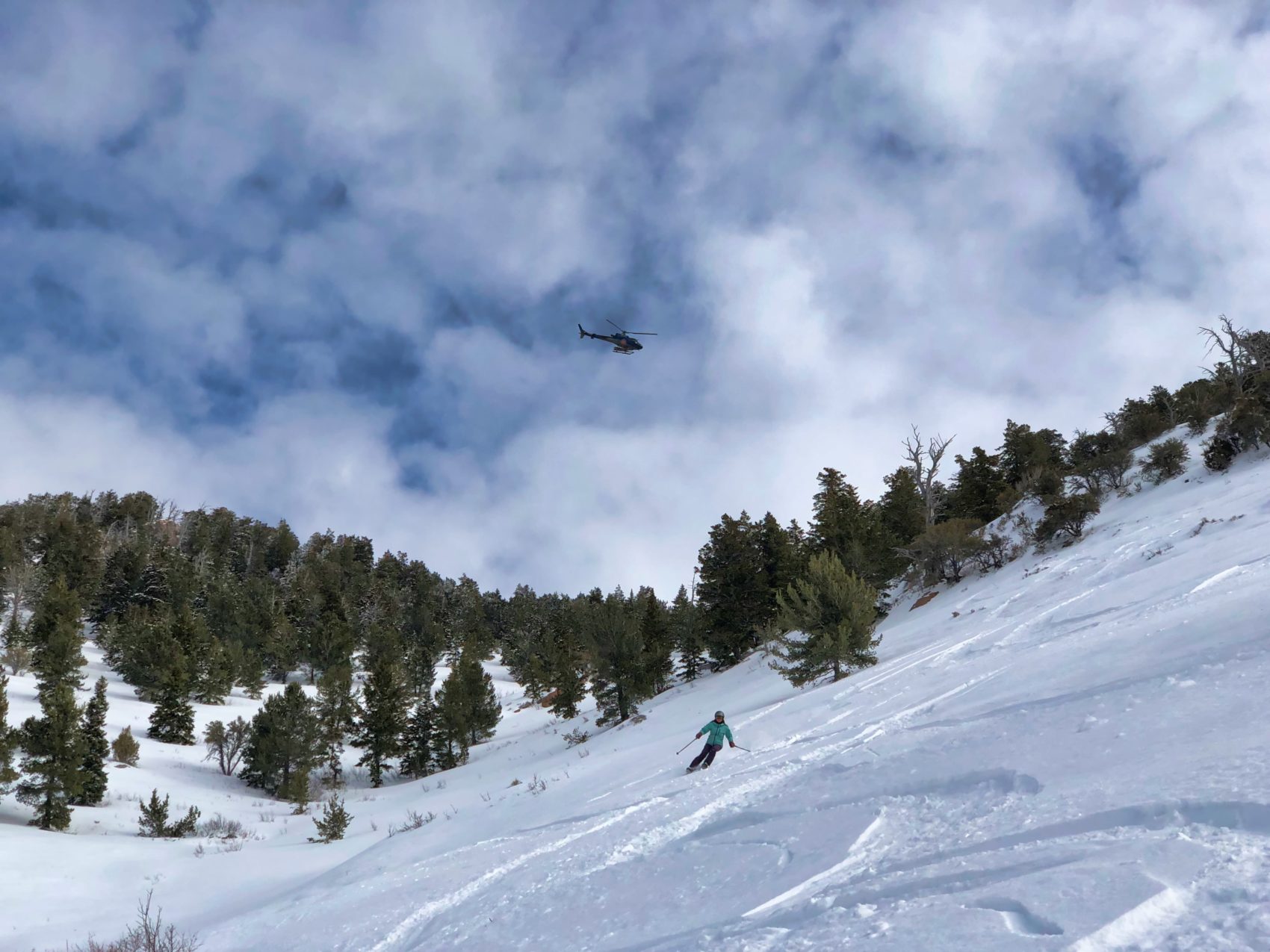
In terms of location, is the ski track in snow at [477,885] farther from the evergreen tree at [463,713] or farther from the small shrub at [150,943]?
the evergreen tree at [463,713]

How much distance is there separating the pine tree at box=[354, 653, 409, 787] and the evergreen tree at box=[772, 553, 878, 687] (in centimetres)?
2870

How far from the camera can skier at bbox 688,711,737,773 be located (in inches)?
504

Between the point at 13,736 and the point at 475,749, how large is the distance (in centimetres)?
2582

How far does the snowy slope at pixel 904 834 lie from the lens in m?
4.08

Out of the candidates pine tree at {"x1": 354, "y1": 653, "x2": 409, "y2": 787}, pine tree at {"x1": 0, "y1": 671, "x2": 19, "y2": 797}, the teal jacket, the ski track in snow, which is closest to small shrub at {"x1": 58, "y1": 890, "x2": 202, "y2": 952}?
the ski track in snow

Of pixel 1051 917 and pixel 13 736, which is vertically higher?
pixel 13 736

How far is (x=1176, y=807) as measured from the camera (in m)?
4.59

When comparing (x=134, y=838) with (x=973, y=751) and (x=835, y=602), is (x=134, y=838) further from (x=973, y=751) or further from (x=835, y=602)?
(x=973, y=751)

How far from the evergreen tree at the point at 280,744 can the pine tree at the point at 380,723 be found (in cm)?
442

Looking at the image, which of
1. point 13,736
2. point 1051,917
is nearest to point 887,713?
point 1051,917

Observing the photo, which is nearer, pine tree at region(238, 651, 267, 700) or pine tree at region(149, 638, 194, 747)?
pine tree at region(149, 638, 194, 747)

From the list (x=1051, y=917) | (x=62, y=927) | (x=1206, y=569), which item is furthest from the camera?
(x=1206, y=569)

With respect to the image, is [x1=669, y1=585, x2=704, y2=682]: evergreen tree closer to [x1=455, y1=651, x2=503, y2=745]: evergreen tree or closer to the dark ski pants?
[x1=455, y1=651, x2=503, y2=745]: evergreen tree

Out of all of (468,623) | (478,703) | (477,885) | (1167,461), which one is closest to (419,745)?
(478,703)
